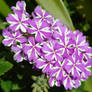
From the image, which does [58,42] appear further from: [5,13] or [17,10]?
[5,13]

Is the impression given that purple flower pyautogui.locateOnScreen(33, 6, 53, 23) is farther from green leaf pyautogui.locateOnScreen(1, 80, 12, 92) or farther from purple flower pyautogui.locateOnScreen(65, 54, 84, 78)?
green leaf pyautogui.locateOnScreen(1, 80, 12, 92)

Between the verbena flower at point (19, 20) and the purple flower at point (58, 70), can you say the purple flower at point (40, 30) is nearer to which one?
the verbena flower at point (19, 20)

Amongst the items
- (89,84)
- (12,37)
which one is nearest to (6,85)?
(12,37)

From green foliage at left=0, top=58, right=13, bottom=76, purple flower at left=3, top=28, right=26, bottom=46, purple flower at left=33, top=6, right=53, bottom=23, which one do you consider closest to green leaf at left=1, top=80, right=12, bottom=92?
green foliage at left=0, top=58, right=13, bottom=76

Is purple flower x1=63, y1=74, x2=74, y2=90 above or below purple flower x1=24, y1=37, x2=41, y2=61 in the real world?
below

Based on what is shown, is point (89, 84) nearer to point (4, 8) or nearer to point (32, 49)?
point (32, 49)

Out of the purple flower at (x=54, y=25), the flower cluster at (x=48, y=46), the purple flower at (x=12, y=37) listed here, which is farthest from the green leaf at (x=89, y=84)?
the purple flower at (x=12, y=37)

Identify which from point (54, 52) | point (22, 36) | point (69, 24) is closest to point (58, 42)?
point (54, 52)
